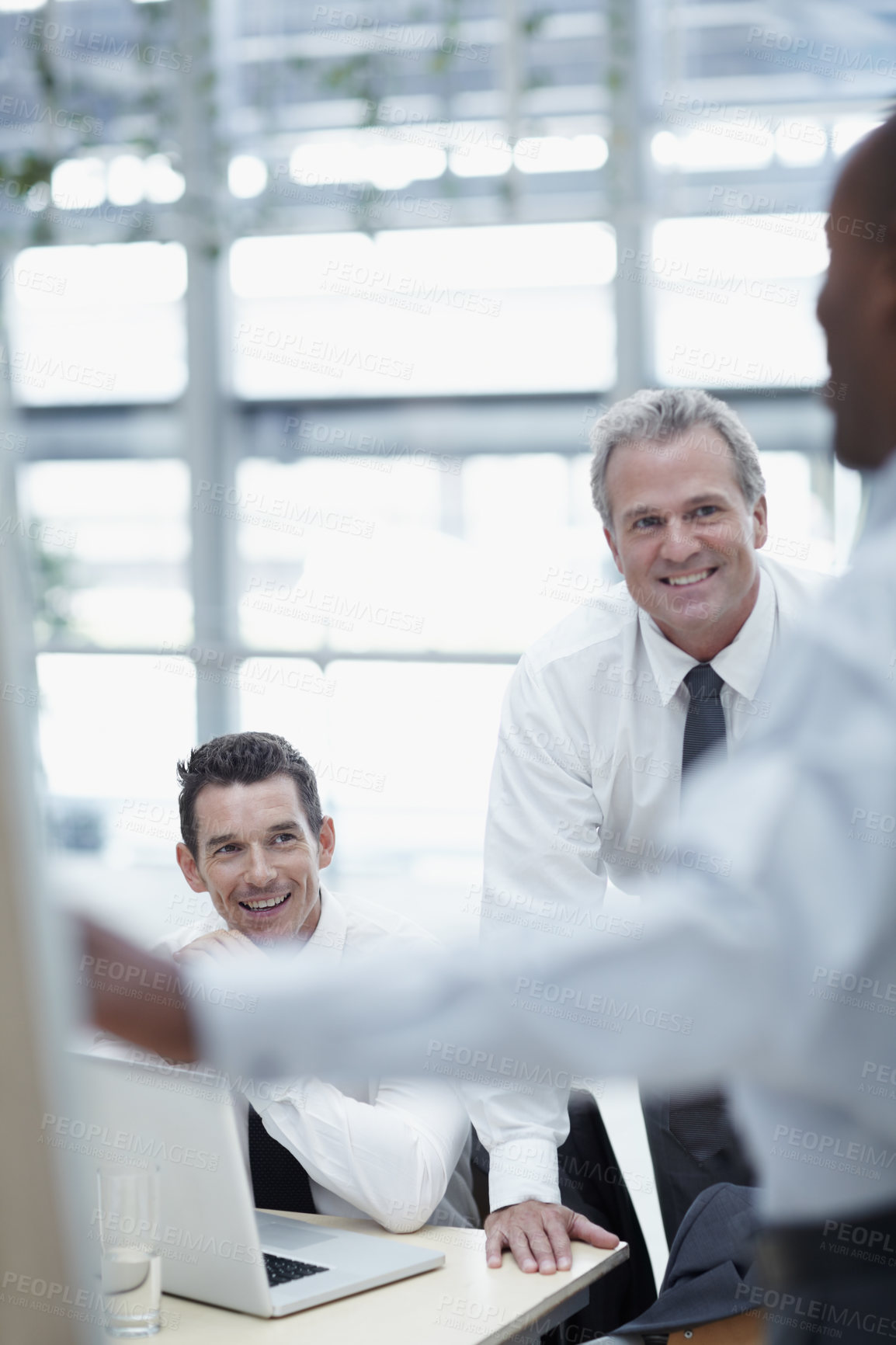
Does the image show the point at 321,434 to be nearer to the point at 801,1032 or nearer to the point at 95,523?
the point at 95,523

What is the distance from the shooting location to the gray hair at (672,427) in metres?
2.22

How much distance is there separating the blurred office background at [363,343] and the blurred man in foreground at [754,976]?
3656 mm

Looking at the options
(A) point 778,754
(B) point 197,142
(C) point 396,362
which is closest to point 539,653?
(A) point 778,754

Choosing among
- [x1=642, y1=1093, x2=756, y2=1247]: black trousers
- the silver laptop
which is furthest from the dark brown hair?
the silver laptop

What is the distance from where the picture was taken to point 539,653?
238 cm

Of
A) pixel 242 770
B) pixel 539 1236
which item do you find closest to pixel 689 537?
pixel 242 770

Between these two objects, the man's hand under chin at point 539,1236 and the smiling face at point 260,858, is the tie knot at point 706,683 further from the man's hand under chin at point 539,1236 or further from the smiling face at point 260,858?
the man's hand under chin at point 539,1236

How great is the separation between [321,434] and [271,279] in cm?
56

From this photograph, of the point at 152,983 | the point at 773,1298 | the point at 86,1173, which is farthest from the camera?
the point at 773,1298

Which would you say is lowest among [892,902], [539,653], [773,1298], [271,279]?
[773,1298]

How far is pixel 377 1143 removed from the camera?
1769 mm

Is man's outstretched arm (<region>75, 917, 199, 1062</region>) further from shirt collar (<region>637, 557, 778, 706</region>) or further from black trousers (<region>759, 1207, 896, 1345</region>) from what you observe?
shirt collar (<region>637, 557, 778, 706</region>)

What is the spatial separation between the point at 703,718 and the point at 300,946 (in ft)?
2.42

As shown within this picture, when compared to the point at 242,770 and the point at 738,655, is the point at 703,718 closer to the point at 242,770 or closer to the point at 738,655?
the point at 738,655
